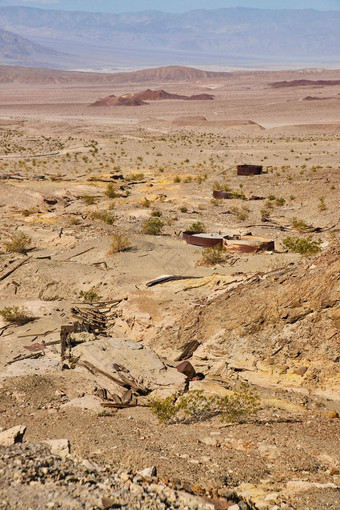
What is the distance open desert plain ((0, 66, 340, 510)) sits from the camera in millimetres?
5707

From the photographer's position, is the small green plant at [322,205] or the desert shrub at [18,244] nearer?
the desert shrub at [18,244]

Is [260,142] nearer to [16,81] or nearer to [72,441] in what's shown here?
[72,441]

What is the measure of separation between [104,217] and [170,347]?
1012 centimetres

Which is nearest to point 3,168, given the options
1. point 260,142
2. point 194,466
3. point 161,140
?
point 161,140

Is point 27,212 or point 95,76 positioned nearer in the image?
point 27,212

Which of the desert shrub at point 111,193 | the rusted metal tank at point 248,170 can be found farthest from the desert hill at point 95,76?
the desert shrub at point 111,193

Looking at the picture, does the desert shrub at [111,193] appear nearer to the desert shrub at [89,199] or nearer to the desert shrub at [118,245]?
the desert shrub at [89,199]

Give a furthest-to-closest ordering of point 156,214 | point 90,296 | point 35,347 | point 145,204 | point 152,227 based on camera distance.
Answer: point 145,204
point 156,214
point 152,227
point 90,296
point 35,347

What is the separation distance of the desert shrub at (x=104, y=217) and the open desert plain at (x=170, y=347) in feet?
0.21

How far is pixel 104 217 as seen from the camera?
2005cm

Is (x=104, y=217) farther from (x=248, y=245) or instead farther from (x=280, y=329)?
(x=280, y=329)

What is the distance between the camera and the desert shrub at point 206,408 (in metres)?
7.55

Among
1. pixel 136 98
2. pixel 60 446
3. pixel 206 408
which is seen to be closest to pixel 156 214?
pixel 206 408

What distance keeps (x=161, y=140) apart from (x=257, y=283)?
128 ft
